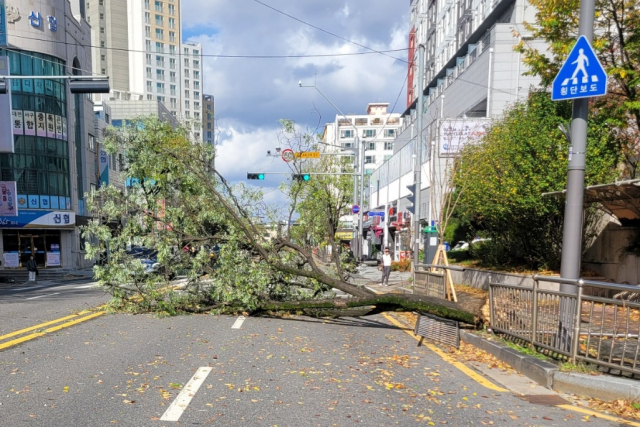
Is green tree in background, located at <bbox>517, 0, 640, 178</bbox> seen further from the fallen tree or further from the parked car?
the parked car

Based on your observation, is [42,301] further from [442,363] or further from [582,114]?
[582,114]

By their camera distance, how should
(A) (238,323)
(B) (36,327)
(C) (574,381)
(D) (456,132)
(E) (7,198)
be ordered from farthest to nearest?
(E) (7,198), (D) (456,132), (A) (238,323), (B) (36,327), (C) (574,381)

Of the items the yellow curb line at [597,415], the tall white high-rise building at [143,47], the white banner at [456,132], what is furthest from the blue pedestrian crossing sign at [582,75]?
the tall white high-rise building at [143,47]

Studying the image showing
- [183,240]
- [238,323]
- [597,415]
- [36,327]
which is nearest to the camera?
[597,415]

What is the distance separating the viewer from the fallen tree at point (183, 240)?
11.3 metres

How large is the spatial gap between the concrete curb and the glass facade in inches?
1411

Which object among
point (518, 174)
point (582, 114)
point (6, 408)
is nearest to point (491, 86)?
point (518, 174)

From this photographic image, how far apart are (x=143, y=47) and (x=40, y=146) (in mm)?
83521

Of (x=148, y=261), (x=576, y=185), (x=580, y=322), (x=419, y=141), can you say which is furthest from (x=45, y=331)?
(x=419, y=141)

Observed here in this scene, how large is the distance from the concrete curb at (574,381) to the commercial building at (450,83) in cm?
1186

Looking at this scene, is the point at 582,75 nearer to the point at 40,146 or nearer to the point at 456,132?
the point at 456,132

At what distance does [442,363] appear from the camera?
7059mm

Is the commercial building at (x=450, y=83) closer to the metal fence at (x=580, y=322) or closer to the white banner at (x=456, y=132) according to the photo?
the white banner at (x=456, y=132)

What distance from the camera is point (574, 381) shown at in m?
5.52
